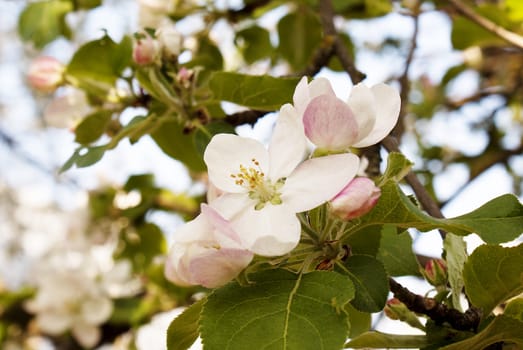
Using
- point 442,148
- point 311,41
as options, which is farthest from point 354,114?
point 442,148

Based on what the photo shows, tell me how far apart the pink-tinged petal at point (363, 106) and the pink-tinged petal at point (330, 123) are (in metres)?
0.01

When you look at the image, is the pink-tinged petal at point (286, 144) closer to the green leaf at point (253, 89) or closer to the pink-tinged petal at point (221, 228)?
the pink-tinged petal at point (221, 228)

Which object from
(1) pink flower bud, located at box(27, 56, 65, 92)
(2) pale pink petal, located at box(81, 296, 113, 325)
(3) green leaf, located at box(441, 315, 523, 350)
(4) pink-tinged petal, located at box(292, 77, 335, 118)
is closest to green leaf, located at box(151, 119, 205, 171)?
(1) pink flower bud, located at box(27, 56, 65, 92)

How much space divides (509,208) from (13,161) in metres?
5.72

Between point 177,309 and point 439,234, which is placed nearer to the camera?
point 439,234

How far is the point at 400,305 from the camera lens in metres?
0.75

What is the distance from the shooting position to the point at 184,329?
2.41 ft

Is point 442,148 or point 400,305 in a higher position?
point 400,305

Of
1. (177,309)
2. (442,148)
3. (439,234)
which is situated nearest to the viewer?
(439,234)

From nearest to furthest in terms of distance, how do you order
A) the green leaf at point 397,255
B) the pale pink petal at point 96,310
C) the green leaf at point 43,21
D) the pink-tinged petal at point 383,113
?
the pink-tinged petal at point 383,113
the green leaf at point 397,255
the green leaf at point 43,21
the pale pink petal at point 96,310

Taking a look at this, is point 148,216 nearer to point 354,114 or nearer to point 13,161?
point 354,114

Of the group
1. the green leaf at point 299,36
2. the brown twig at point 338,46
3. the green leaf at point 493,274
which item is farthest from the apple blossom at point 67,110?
the green leaf at point 493,274

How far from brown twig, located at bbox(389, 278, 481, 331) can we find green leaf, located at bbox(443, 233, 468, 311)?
2 centimetres

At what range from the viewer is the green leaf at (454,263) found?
0.73 meters
